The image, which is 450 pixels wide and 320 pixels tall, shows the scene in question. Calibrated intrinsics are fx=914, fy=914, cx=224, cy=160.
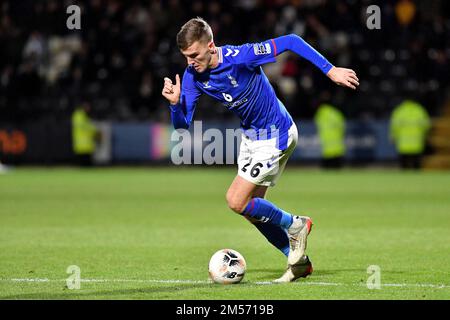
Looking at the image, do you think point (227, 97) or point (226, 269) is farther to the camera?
point (227, 97)

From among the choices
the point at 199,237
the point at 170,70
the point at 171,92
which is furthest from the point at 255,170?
the point at 170,70

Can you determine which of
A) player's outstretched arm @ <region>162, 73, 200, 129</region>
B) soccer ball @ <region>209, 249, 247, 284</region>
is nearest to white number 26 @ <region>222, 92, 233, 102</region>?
player's outstretched arm @ <region>162, 73, 200, 129</region>

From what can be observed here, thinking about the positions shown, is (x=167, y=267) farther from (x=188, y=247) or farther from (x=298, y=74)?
(x=298, y=74)

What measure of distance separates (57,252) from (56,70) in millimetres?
16755

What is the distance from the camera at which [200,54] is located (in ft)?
25.0

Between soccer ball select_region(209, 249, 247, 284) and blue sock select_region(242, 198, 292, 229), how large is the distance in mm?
400

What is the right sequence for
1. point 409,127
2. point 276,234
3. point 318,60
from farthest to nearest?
1. point 409,127
2. point 276,234
3. point 318,60

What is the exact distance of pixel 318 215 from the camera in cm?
1346

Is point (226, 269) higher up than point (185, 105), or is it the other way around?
point (185, 105)

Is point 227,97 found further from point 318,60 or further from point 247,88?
point 318,60

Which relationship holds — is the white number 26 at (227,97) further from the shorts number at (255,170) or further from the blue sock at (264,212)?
the blue sock at (264,212)

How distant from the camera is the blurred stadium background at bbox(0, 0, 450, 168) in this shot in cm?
2323

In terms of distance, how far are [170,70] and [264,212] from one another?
16.8 metres
